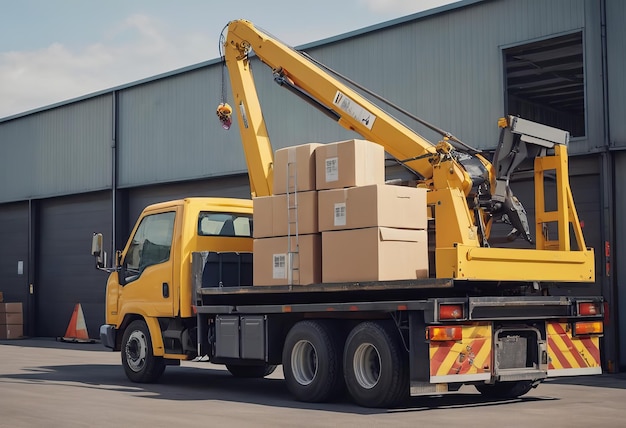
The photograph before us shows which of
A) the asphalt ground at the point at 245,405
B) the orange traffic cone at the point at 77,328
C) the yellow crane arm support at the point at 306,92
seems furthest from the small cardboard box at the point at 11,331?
the yellow crane arm support at the point at 306,92

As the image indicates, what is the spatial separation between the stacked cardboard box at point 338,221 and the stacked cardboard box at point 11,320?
18.3 meters

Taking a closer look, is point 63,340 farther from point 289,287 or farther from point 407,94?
point 289,287

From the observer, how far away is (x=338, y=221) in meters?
11.6

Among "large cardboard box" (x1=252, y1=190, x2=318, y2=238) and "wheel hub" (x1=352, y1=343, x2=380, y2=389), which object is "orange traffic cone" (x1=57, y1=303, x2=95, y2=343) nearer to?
"large cardboard box" (x1=252, y1=190, x2=318, y2=238)

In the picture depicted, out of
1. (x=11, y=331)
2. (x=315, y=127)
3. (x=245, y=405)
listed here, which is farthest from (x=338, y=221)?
(x=11, y=331)

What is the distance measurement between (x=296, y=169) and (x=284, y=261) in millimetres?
1150

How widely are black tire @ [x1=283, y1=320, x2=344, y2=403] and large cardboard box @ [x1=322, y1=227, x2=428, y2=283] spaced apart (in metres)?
0.68

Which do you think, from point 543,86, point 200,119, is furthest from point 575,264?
point 200,119

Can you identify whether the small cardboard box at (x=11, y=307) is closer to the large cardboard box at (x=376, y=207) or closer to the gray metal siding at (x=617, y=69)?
the gray metal siding at (x=617, y=69)

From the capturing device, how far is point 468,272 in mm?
10742

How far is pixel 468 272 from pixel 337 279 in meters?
1.62

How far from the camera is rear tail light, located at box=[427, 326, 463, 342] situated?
10.4 m

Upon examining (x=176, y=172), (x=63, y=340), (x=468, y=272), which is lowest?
(x=63, y=340)

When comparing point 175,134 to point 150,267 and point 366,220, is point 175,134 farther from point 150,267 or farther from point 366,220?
point 366,220
